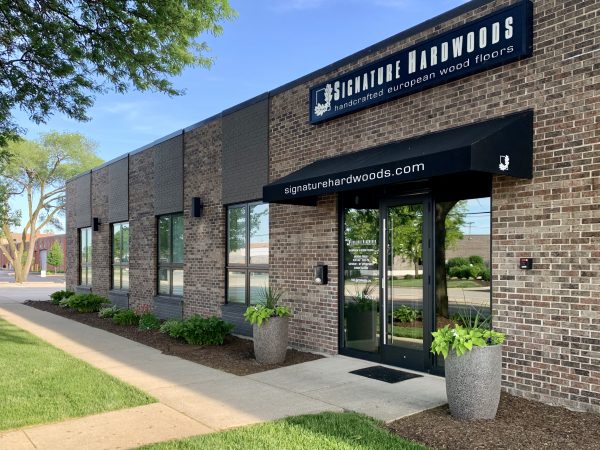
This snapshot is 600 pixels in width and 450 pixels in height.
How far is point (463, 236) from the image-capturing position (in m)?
6.84

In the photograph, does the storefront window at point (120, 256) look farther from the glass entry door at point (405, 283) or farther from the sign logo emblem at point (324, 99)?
the glass entry door at point (405, 283)

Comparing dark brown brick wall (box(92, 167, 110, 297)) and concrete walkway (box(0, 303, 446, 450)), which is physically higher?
dark brown brick wall (box(92, 167, 110, 297))

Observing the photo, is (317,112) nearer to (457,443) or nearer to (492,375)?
(492,375)

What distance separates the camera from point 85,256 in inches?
778

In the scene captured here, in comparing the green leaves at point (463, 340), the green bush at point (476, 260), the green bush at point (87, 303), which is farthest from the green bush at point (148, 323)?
the green leaves at point (463, 340)

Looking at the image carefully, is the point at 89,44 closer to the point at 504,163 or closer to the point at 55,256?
the point at 504,163

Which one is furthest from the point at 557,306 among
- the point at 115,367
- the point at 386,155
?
the point at 115,367

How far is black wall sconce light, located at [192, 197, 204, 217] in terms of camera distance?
11.9 metres

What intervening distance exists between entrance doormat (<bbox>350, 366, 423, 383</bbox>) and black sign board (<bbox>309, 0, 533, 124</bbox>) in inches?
149

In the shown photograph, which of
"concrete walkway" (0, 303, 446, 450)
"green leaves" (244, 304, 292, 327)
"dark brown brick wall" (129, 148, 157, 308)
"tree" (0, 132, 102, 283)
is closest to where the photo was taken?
"concrete walkway" (0, 303, 446, 450)

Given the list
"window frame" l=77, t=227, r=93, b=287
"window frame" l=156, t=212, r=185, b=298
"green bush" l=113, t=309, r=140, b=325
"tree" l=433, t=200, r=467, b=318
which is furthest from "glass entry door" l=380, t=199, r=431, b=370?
"window frame" l=77, t=227, r=93, b=287

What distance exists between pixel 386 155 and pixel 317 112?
7.24 ft

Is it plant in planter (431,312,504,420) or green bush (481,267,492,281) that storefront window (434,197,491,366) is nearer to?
green bush (481,267,492,281)

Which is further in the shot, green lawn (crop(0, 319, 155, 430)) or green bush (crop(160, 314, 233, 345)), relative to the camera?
green bush (crop(160, 314, 233, 345))
